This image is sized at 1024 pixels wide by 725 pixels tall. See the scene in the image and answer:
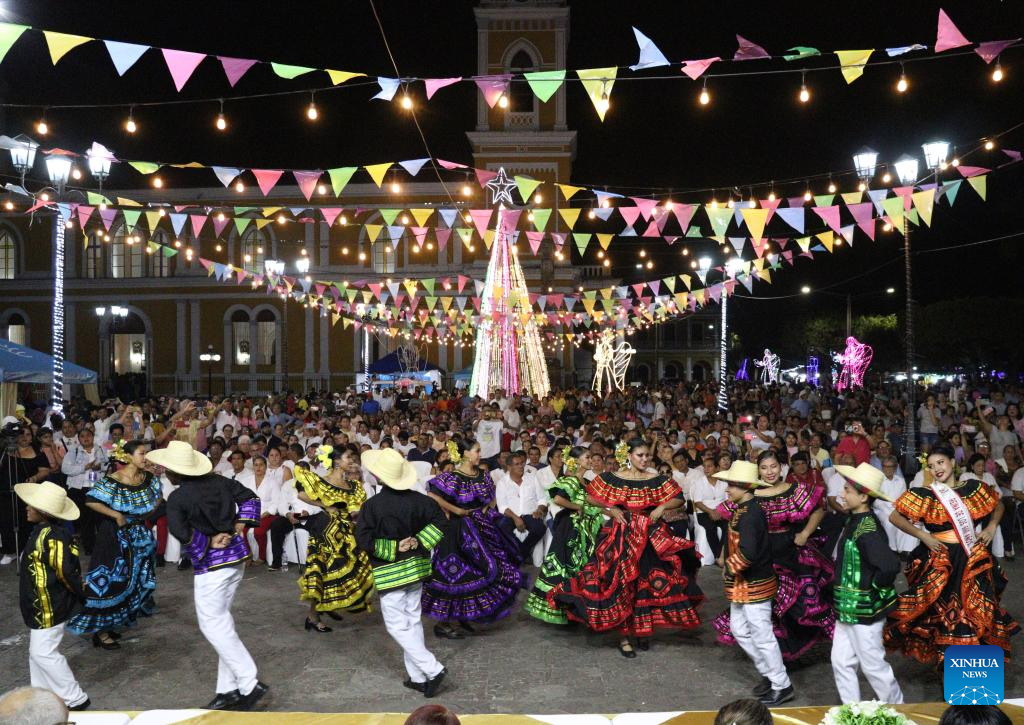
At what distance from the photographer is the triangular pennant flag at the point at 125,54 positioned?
7582 millimetres

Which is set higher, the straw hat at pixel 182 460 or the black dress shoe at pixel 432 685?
the straw hat at pixel 182 460

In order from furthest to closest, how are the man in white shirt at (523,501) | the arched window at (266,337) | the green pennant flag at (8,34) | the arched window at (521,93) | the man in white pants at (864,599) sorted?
the arched window at (266,337)
the arched window at (521,93)
the man in white shirt at (523,501)
the green pennant flag at (8,34)
the man in white pants at (864,599)

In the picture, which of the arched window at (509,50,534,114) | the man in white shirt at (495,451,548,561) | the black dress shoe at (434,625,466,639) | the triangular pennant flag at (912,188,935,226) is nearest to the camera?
Result: the black dress shoe at (434,625,466,639)

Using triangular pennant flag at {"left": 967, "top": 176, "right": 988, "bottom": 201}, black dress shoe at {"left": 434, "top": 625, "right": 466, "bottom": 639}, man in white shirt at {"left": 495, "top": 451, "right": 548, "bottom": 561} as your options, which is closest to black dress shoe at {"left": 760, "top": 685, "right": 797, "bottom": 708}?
black dress shoe at {"left": 434, "top": 625, "right": 466, "bottom": 639}

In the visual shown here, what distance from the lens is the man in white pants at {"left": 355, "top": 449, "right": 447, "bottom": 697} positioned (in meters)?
5.65

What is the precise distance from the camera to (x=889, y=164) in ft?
39.0

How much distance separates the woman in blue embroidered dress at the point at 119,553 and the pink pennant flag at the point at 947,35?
23.5 ft

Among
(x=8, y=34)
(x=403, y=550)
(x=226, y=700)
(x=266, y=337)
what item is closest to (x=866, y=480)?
(x=403, y=550)

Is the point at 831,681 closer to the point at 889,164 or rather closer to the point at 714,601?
the point at 714,601

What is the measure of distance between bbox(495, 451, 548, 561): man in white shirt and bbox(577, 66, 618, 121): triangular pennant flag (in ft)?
12.0

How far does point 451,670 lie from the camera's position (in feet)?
20.4

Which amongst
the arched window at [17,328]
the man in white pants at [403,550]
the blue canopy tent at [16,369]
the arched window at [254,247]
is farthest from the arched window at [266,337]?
the man in white pants at [403,550]

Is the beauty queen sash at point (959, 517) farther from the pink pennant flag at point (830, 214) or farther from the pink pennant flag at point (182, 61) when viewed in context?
the pink pennant flag at point (182, 61)

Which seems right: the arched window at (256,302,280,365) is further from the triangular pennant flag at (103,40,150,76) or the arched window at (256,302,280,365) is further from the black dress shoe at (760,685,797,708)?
the black dress shoe at (760,685,797,708)
